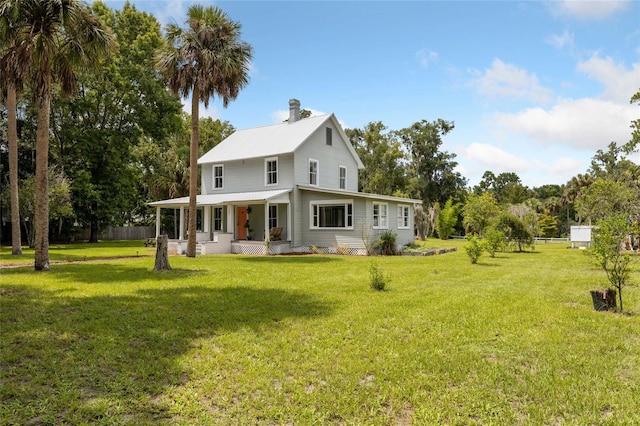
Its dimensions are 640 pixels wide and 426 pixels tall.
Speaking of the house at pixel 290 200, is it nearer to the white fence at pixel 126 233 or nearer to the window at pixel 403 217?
the window at pixel 403 217

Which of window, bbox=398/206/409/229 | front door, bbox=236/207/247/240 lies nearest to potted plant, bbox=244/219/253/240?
front door, bbox=236/207/247/240

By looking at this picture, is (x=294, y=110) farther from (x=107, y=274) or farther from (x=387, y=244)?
(x=107, y=274)

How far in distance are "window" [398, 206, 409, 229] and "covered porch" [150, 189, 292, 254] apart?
6.76 meters

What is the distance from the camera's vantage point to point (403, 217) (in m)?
25.0

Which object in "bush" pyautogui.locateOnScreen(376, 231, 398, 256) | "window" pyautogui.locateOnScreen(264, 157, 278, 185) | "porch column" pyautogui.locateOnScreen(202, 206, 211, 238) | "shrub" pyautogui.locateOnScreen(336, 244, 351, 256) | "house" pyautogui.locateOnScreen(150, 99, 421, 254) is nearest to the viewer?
"bush" pyautogui.locateOnScreen(376, 231, 398, 256)

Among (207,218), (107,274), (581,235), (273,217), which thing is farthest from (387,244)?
(581,235)

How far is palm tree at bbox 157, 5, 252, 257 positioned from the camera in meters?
16.4

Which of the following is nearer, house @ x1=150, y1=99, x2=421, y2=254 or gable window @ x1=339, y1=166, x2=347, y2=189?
house @ x1=150, y1=99, x2=421, y2=254

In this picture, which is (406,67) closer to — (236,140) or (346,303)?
(346,303)

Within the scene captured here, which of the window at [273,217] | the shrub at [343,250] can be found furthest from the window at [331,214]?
the window at [273,217]

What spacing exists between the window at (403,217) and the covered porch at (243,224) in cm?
676

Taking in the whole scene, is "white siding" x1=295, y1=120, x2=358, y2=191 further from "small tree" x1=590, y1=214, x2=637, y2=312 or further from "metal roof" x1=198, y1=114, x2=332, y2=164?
"small tree" x1=590, y1=214, x2=637, y2=312

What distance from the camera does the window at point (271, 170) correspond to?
2359 cm

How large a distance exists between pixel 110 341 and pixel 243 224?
19.4 meters
